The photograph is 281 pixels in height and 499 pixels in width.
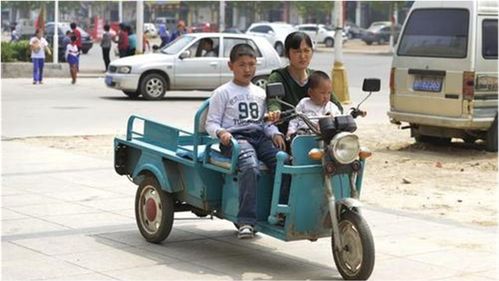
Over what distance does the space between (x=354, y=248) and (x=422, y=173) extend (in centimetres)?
573

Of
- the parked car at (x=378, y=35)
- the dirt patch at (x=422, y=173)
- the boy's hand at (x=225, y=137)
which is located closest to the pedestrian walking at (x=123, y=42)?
the dirt patch at (x=422, y=173)

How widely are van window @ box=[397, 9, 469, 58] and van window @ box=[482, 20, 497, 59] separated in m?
0.25

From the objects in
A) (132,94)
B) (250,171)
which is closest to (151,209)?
(250,171)

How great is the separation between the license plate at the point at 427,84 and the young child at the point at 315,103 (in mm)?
6778

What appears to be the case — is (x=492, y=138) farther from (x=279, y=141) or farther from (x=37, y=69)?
(x=37, y=69)

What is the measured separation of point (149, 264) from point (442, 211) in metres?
3.60

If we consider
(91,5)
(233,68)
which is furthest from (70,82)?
(91,5)

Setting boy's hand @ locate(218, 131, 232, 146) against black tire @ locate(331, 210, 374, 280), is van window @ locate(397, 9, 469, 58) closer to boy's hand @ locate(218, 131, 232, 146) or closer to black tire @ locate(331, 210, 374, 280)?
boy's hand @ locate(218, 131, 232, 146)

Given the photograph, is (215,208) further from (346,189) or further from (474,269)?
(474,269)

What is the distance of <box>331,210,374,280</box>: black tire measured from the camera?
6738 millimetres

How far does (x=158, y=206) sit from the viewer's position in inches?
319

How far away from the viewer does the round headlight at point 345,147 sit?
6879mm

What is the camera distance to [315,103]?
24.6 ft

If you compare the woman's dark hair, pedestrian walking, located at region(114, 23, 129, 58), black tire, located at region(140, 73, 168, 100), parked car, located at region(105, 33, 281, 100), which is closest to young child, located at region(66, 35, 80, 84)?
pedestrian walking, located at region(114, 23, 129, 58)
